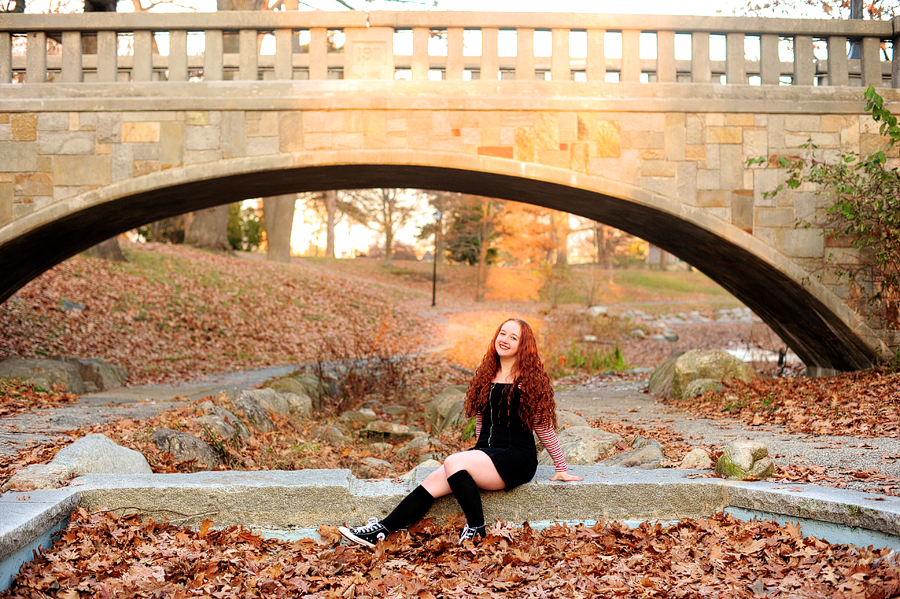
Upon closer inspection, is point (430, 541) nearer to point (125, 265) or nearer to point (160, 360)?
point (160, 360)

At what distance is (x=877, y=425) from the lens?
18.0 ft

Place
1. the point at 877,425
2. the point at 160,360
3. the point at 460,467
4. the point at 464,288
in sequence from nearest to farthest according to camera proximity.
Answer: the point at 460,467 → the point at 877,425 → the point at 160,360 → the point at 464,288

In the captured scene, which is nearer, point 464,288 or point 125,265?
point 125,265

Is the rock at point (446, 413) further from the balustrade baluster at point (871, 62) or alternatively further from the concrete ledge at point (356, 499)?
the balustrade baluster at point (871, 62)

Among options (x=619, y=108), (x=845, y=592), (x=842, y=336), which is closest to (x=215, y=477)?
(x=845, y=592)

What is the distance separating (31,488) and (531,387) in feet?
8.92

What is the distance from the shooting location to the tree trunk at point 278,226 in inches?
931

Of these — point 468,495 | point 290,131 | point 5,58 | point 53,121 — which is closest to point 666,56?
point 290,131

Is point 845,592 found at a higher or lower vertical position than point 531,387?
lower

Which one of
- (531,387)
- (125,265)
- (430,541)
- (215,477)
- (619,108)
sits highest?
(619,108)

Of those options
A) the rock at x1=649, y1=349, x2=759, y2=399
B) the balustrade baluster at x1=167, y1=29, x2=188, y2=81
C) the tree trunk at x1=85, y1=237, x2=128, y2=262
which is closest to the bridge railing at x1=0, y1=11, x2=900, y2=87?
the balustrade baluster at x1=167, y1=29, x2=188, y2=81

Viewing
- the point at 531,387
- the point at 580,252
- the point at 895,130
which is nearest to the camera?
the point at 531,387

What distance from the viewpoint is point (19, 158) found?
7555 millimetres

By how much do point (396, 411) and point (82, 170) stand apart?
458 cm
